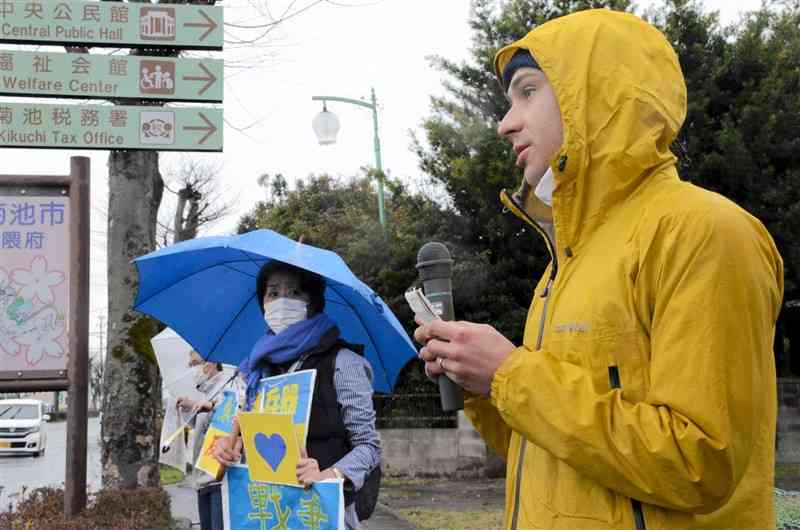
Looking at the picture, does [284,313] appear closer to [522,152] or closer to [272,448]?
[272,448]

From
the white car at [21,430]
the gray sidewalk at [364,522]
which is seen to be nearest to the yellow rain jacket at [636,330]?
the gray sidewalk at [364,522]

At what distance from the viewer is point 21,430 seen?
83.2ft

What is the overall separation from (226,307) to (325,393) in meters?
→ 1.32

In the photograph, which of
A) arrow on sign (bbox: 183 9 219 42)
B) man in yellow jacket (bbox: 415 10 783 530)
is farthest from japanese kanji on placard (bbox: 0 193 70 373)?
man in yellow jacket (bbox: 415 10 783 530)

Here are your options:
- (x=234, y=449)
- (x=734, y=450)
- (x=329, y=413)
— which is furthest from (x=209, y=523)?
(x=734, y=450)

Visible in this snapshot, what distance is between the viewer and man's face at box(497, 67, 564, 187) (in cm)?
181

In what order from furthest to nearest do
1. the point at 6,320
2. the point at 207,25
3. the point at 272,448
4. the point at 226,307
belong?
1. the point at 207,25
2. the point at 6,320
3. the point at 226,307
4. the point at 272,448

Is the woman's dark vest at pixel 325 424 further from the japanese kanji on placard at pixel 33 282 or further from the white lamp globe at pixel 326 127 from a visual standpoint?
the white lamp globe at pixel 326 127

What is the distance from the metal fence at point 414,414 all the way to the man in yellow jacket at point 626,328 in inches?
463

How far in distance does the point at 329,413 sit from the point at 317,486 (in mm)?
358

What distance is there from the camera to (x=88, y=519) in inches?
234

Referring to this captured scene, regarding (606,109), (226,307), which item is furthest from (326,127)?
(606,109)

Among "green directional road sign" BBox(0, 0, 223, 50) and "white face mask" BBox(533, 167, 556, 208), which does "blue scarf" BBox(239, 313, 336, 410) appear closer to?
"white face mask" BBox(533, 167, 556, 208)

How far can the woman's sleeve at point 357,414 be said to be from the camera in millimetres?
3539
